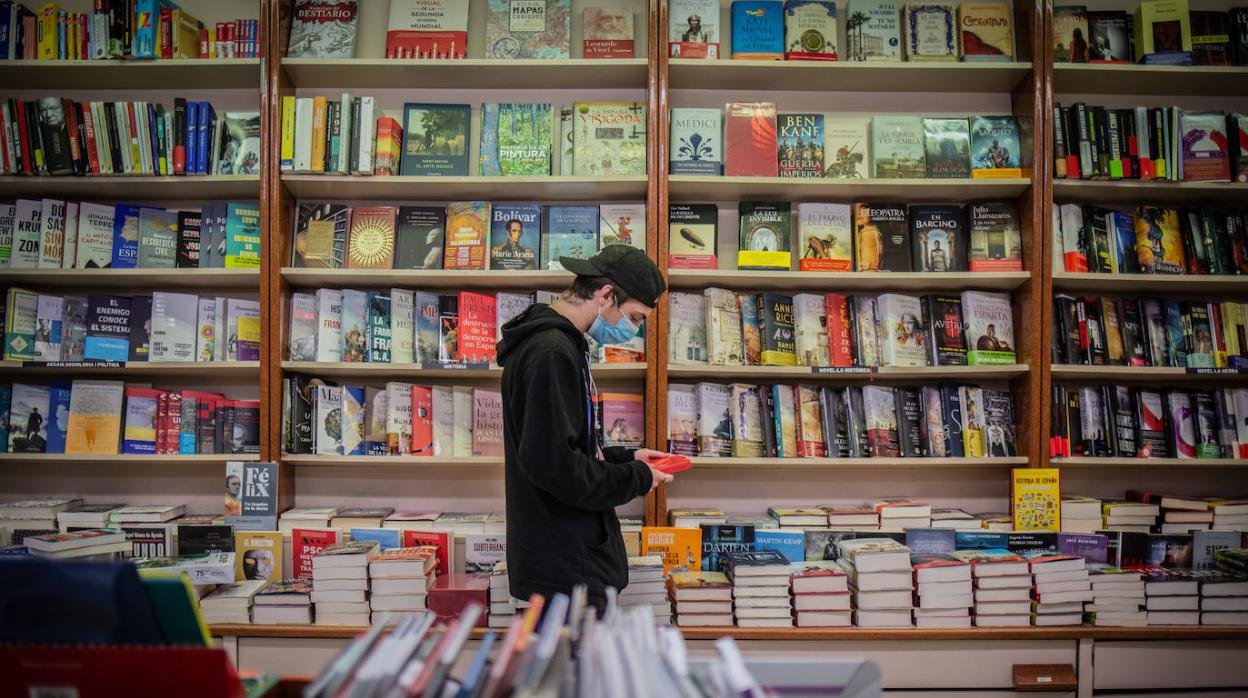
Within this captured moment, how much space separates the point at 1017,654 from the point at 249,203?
3.63 m

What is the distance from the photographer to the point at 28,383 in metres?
3.22

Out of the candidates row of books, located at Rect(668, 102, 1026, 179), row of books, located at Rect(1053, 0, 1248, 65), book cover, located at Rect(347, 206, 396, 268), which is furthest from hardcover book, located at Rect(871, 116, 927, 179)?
book cover, located at Rect(347, 206, 396, 268)

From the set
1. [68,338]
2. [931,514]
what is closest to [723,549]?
[931,514]

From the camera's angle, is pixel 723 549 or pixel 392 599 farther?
pixel 723 549

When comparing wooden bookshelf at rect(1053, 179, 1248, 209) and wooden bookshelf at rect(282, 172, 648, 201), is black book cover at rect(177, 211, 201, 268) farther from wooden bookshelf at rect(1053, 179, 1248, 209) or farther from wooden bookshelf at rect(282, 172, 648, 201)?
wooden bookshelf at rect(1053, 179, 1248, 209)

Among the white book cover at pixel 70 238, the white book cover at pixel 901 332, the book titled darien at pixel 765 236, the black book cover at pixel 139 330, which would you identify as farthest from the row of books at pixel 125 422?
the white book cover at pixel 901 332

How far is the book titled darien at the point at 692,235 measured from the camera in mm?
3086

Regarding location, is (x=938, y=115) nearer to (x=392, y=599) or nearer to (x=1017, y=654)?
(x=1017, y=654)

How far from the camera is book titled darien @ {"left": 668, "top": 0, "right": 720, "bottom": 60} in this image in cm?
305

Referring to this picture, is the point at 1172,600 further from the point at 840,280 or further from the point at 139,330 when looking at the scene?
the point at 139,330

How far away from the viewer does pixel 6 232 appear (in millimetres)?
3062

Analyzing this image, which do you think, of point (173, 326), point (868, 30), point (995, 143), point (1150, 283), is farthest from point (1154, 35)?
point (173, 326)

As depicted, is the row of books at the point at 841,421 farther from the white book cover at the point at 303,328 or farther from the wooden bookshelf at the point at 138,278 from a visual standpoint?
the wooden bookshelf at the point at 138,278

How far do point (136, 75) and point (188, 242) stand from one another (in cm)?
76
